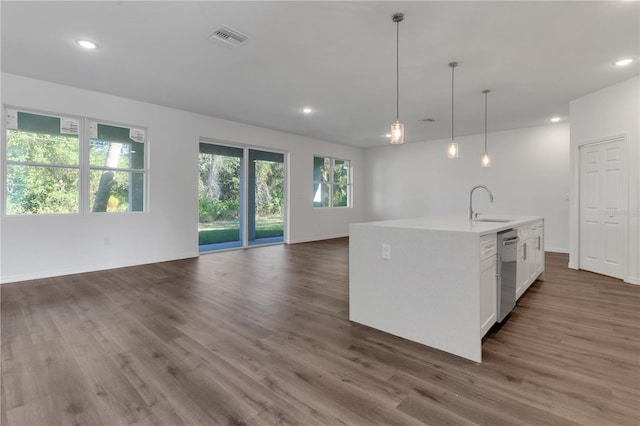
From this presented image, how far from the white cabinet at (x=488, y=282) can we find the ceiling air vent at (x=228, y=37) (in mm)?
2944

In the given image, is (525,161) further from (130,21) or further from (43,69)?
(43,69)

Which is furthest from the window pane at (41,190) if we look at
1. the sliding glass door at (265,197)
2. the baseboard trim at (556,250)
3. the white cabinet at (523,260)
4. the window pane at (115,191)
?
the baseboard trim at (556,250)

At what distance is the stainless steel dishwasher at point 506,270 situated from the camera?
254 centimetres

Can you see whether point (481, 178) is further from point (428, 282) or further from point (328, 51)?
point (428, 282)

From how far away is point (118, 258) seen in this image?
5.01 m

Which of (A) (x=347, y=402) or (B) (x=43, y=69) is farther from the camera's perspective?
(B) (x=43, y=69)

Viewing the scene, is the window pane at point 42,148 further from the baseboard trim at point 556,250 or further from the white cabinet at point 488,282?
the baseboard trim at point 556,250

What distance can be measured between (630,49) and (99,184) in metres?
7.31

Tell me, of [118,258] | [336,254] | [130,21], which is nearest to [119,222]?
[118,258]

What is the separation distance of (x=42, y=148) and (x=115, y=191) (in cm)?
107

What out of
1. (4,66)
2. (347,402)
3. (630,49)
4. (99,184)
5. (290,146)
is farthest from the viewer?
(290,146)

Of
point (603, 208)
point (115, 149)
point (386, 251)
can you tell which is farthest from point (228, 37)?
point (603, 208)

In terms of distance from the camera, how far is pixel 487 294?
231 centimetres

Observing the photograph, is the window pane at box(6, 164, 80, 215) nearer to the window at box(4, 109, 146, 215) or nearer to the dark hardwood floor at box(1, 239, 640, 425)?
the window at box(4, 109, 146, 215)
